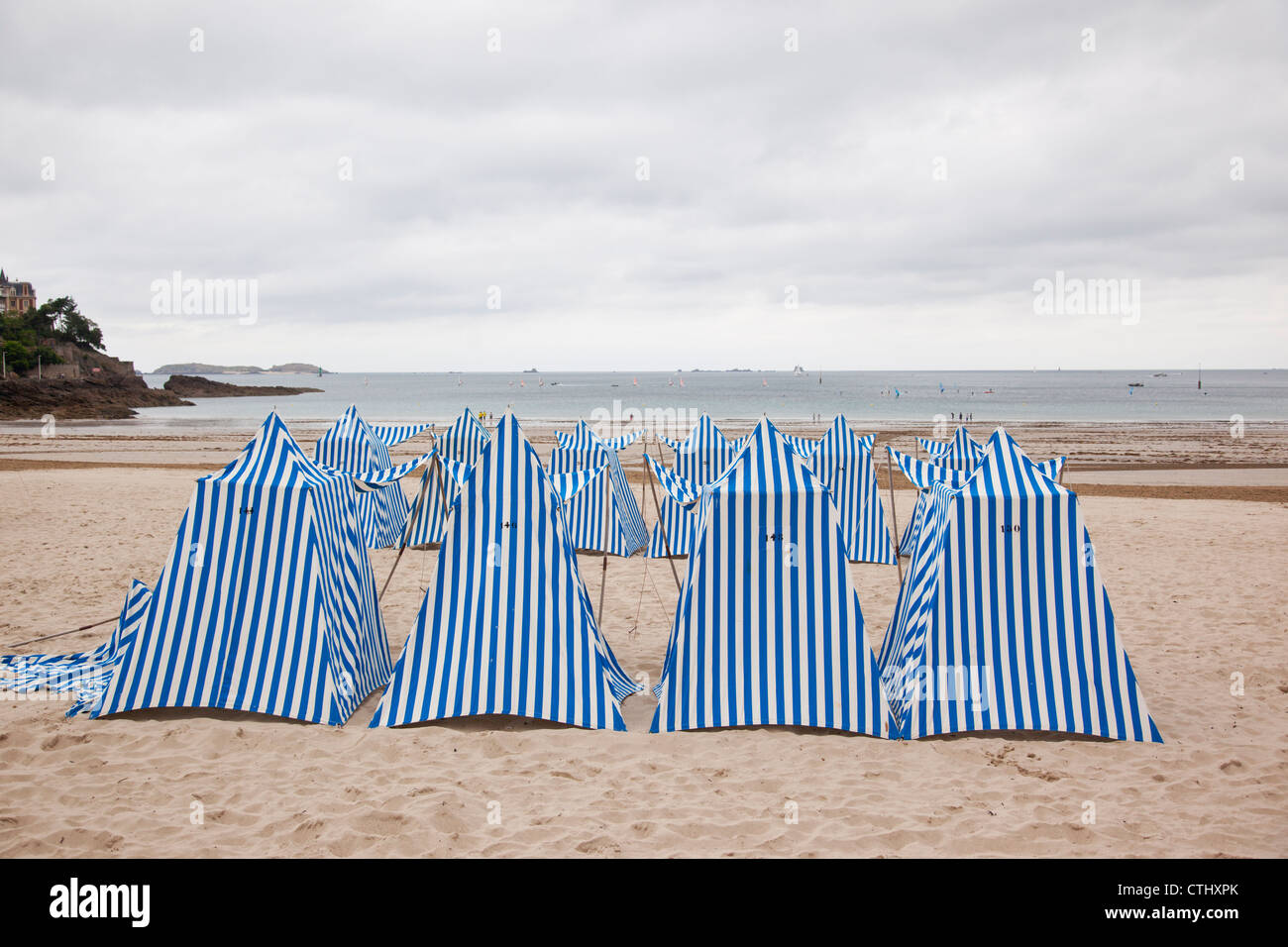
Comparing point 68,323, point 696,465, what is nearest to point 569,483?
point 696,465

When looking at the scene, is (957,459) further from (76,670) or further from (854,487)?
(76,670)

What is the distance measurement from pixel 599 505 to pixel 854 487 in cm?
330

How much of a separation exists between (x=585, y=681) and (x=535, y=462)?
52.6 inches

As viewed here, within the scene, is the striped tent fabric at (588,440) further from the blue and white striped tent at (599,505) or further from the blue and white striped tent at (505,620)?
the blue and white striped tent at (505,620)

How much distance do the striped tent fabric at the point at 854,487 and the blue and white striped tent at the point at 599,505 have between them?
2566mm

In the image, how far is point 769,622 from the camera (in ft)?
16.7

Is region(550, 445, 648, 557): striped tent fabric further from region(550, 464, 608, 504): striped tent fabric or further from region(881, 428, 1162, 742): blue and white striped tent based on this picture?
region(881, 428, 1162, 742): blue and white striped tent

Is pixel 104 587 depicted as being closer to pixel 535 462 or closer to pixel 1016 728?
pixel 535 462

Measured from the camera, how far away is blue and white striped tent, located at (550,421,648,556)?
1149cm

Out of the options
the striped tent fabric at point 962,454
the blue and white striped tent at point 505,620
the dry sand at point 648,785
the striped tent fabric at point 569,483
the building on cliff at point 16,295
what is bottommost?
the dry sand at point 648,785

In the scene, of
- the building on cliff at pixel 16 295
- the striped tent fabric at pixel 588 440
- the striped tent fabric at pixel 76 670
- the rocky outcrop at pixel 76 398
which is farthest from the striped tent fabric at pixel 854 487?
the building on cliff at pixel 16 295

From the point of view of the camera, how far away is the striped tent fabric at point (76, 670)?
218 inches
